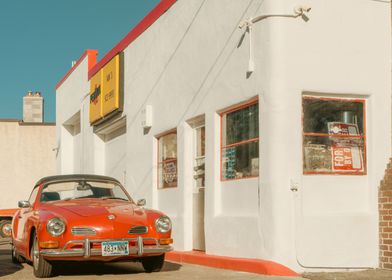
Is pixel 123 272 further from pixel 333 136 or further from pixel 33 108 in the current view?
pixel 33 108

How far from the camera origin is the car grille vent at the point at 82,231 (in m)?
8.73

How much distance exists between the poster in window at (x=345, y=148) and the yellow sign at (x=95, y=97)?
35.2 feet

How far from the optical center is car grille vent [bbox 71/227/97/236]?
8.73m

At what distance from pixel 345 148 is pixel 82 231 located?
3951 millimetres

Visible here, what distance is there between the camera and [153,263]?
31.4 ft

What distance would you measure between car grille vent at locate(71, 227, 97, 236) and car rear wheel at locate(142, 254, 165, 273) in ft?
3.45

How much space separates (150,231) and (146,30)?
814cm

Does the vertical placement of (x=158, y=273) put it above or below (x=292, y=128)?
below

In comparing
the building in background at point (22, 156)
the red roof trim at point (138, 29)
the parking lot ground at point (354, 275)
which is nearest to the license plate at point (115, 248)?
the parking lot ground at point (354, 275)

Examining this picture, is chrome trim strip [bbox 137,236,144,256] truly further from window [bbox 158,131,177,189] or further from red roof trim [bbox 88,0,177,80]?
red roof trim [bbox 88,0,177,80]

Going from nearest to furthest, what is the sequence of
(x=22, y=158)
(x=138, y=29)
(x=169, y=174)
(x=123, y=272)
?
(x=123, y=272) → (x=169, y=174) → (x=138, y=29) → (x=22, y=158)

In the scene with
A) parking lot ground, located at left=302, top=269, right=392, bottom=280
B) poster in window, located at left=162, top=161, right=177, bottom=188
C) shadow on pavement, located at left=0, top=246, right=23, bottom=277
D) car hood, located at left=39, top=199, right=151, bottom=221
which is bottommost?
shadow on pavement, located at left=0, top=246, right=23, bottom=277

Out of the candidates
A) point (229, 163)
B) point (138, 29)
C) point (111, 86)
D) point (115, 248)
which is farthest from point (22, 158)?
point (115, 248)

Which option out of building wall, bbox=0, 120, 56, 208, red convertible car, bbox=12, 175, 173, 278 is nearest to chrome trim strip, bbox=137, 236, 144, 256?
red convertible car, bbox=12, 175, 173, 278
